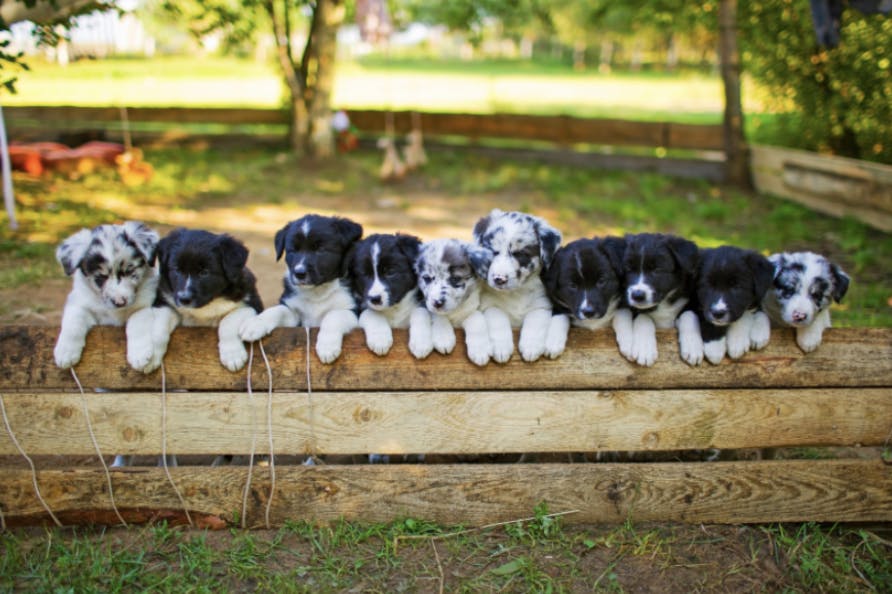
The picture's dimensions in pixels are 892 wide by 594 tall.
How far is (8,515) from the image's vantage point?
428 cm

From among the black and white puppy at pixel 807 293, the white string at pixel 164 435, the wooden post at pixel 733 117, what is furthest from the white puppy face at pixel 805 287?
the wooden post at pixel 733 117

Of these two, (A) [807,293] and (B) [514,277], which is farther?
(B) [514,277]

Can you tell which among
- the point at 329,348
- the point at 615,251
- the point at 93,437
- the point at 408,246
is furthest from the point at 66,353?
the point at 615,251

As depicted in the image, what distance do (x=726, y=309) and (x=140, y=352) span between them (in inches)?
128

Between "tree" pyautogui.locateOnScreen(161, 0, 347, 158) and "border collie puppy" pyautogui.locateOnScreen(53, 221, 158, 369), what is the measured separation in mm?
12822

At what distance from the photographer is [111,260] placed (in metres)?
4.26

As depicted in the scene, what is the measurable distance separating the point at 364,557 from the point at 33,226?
26.8 ft

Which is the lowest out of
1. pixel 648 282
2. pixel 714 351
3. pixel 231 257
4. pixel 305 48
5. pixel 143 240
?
pixel 714 351

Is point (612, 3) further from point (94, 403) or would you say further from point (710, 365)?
point (94, 403)

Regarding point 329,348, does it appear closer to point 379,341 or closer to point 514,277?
point 379,341

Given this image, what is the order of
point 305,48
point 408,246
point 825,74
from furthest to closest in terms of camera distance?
point 305,48, point 825,74, point 408,246

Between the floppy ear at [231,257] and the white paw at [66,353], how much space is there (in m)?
0.91

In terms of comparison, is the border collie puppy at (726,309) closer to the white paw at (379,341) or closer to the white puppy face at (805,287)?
the white puppy face at (805,287)

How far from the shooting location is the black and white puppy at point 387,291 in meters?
4.27
